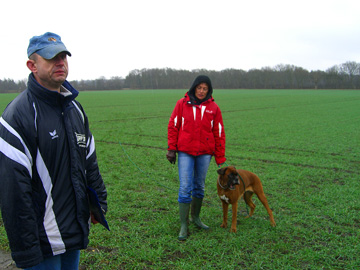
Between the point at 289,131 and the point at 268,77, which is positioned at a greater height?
the point at 268,77

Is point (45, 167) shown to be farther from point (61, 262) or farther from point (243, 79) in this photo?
point (243, 79)

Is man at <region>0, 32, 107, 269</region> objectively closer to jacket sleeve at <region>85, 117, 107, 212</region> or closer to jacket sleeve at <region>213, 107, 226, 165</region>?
jacket sleeve at <region>85, 117, 107, 212</region>

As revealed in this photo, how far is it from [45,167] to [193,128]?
8.95 feet

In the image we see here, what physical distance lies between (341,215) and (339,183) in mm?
2138

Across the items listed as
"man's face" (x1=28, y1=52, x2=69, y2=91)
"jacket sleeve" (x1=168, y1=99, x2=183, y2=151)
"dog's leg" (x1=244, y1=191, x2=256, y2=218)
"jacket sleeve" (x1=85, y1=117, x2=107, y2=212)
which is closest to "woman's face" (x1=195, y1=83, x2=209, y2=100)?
"jacket sleeve" (x1=168, y1=99, x2=183, y2=151)

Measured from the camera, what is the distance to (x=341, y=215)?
16.9ft

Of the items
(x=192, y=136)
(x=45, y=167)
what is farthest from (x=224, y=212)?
(x=45, y=167)

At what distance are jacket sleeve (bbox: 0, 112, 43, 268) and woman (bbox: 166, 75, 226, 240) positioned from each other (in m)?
2.75

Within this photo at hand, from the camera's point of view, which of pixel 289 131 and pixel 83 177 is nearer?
pixel 83 177

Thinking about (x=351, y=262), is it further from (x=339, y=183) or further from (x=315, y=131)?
(x=315, y=131)

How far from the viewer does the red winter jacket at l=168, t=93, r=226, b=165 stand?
14.6 ft

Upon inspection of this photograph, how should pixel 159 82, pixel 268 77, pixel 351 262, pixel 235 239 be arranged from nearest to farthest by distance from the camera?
pixel 351 262
pixel 235 239
pixel 159 82
pixel 268 77

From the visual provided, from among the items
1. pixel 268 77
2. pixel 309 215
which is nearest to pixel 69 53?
pixel 309 215

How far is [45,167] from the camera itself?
1.96 meters
